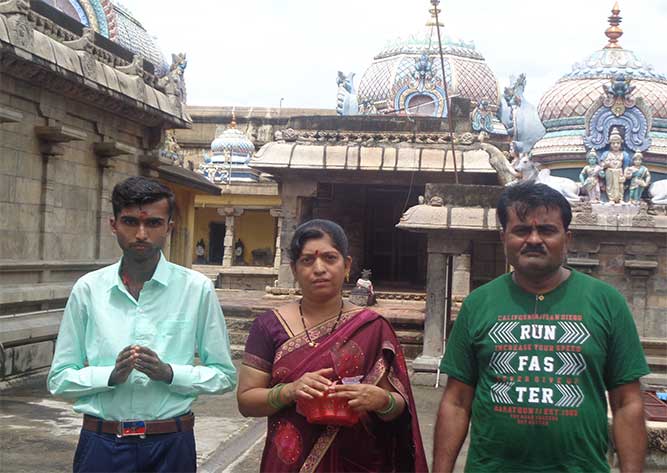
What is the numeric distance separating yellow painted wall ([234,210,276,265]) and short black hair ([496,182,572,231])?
27.3 m

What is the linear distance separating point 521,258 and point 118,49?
994cm

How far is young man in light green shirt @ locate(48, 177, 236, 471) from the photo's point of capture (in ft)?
9.89

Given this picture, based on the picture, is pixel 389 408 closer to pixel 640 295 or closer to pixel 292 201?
pixel 640 295

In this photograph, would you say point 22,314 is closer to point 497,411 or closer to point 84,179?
point 84,179

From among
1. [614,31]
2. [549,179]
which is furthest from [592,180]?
[614,31]

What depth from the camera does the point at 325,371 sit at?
291 centimetres

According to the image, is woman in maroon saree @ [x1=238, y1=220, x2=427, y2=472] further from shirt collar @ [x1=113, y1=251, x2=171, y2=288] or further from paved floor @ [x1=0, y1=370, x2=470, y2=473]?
paved floor @ [x1=0, y1=370, x2=470, y2=473]

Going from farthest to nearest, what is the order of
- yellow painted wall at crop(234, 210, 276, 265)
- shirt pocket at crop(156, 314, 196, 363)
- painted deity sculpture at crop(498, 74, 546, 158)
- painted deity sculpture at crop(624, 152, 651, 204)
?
1. yellow painted wall at crop(234, 210, 276, 265)
2. painted deity sculpture at crop(498, 74, 546, 158)
3. painted deity sculpture at crop(624, 152, 651, 204)
4. shirt pocket at crop(156, 314, 196, 363)

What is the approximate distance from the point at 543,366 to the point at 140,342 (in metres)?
1.41

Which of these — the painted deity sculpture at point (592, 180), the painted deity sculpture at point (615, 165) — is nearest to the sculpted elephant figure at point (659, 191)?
the painted deity sculpture at point (615, 165)

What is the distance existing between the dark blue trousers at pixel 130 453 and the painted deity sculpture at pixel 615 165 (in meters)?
8.94

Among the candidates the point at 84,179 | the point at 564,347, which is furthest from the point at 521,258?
the point at 84,179

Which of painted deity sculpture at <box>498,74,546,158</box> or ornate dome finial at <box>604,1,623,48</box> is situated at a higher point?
ornate dome finial at <box>604,1,623,48</box>

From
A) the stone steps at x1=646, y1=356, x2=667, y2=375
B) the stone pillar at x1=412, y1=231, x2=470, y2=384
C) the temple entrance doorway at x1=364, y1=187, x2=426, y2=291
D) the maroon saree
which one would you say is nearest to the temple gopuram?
the stone pillar at x1=412, y1=231, x2=470, y2=384
